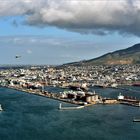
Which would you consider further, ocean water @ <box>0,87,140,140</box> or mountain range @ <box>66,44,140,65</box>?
mountain range @ <box>66,44,140,65</box>

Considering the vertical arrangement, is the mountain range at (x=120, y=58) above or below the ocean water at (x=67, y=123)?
above

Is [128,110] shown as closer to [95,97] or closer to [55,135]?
[95,97]

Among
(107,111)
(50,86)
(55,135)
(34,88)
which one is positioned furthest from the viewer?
(50,86)

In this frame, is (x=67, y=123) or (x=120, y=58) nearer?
(x=67, y=123)

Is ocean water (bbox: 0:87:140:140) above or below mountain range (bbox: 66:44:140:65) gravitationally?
below

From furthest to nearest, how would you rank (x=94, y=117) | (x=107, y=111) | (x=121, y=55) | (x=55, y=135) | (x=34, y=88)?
(x=121, y=55) < (x=34, y=88) < (x=107, y=111) < (x=94, y=117) < (x=55, y=135)

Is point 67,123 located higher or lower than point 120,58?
lower

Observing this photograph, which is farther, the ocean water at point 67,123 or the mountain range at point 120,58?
the mountain range at point 120,58

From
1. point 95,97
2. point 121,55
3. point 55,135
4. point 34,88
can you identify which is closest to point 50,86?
point 34,88
